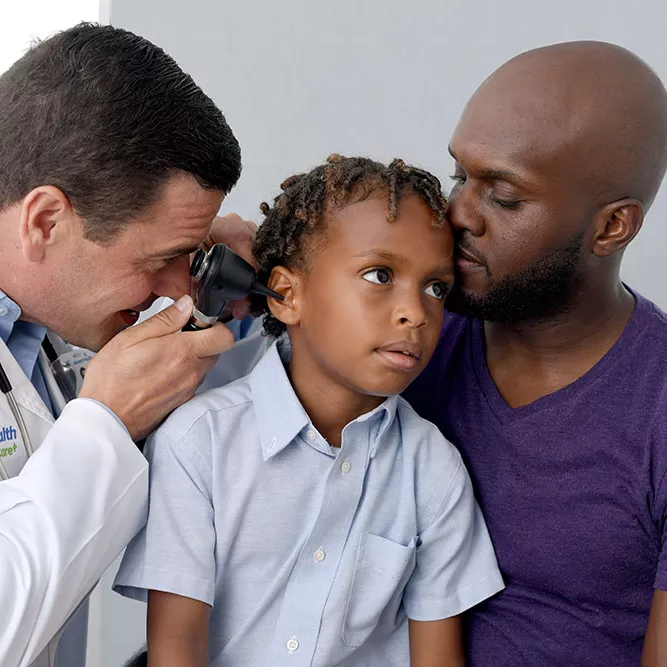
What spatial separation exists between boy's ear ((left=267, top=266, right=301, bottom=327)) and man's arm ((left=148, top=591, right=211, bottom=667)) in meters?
0.48

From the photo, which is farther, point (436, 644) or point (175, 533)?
point (436, 644)

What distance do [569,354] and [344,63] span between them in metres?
1.33

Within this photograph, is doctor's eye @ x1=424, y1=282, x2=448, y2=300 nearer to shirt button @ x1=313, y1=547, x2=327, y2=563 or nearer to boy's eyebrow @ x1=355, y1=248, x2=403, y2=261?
boy's eyebrow @ x1=355, y1=248, x2=403, y2=261

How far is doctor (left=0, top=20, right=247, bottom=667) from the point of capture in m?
1.69

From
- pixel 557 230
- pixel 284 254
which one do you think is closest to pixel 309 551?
pixel 284 254

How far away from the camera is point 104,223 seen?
5.87 ft

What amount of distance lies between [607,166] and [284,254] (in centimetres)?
55

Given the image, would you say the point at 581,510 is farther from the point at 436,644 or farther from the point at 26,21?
the point at 26,21

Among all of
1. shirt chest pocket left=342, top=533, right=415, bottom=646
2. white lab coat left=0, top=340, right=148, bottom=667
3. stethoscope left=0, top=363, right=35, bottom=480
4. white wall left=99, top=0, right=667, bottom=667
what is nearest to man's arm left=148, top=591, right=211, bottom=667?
white lab coat left=0, top=340, right=148, bottom=667

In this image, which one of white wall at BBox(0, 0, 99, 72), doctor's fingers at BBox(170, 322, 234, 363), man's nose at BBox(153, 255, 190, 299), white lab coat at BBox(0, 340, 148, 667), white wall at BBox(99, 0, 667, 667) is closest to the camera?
white lab coat at BBox(0, 340, 148, 667)

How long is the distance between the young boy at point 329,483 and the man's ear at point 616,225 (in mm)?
272

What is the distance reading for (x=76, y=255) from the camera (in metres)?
1.80

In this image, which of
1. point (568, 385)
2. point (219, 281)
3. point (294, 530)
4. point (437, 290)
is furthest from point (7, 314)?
point (568, 385)

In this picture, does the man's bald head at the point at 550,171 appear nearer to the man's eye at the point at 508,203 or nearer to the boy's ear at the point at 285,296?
the man's eye at the point at 508,203
